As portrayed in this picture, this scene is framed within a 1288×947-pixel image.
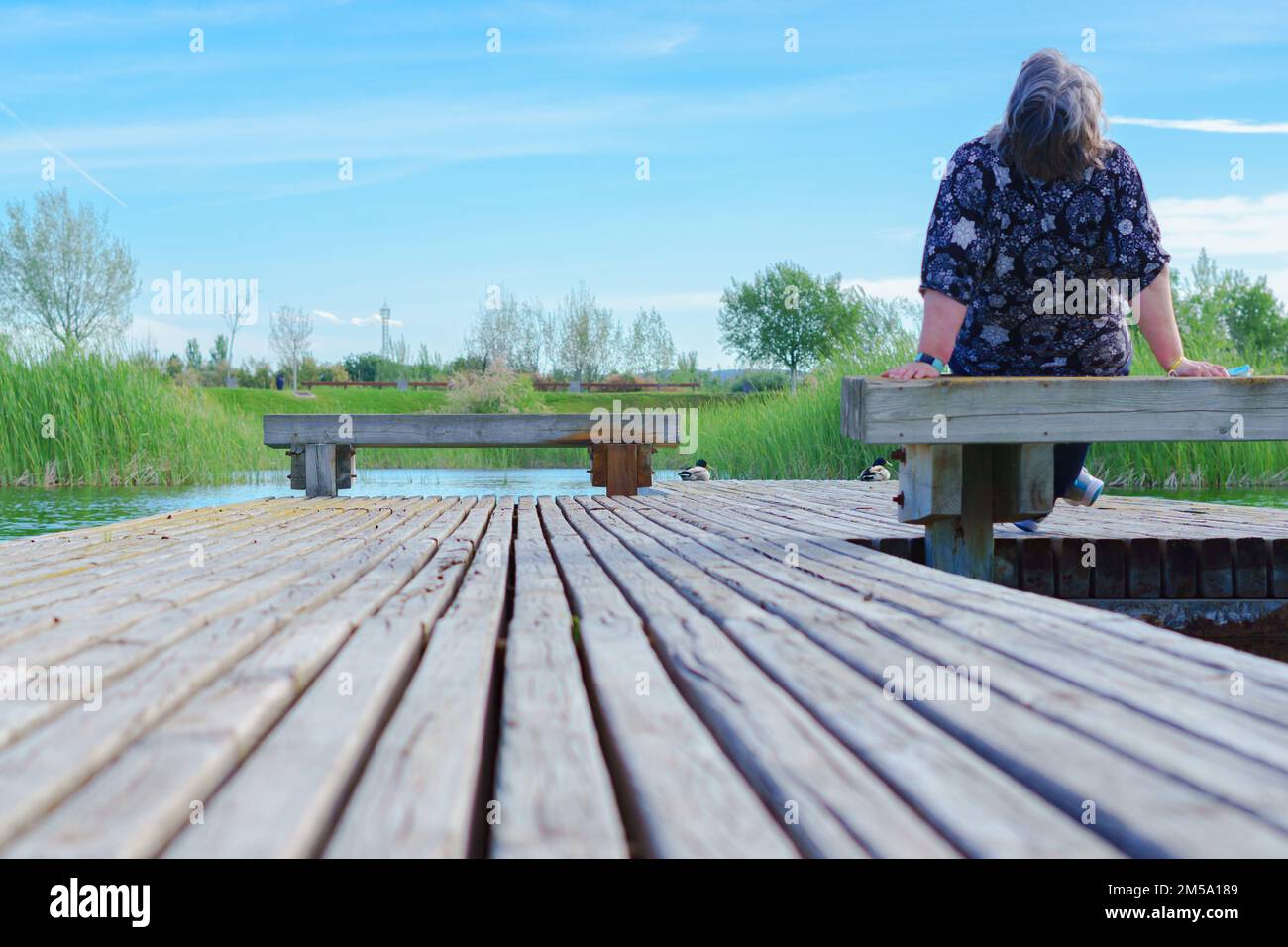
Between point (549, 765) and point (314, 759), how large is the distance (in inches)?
11.7

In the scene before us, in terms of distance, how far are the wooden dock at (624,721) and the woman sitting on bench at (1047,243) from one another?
133 centimetres

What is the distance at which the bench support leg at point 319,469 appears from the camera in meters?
8.30

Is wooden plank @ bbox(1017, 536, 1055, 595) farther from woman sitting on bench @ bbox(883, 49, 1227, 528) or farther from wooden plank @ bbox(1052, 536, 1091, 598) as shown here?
woman sitting on bench @ bbox(883, 49, 1227, 528)

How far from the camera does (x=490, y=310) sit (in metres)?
47.0

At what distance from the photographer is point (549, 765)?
4.46 feet

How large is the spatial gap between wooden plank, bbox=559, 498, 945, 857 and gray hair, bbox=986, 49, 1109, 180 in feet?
7.34

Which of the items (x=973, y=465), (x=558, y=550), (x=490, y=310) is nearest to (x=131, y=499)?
(x=558, y=550)

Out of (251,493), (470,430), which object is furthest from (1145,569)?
(251,493)

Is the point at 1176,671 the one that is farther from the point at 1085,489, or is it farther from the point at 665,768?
the point at 1085,489

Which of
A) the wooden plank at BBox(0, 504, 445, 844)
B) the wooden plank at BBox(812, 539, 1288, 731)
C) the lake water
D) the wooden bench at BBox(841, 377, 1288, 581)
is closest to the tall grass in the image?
the lake water

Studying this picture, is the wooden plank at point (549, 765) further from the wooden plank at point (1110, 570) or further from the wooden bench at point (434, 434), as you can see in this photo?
the wooden bench at point (434, 434)

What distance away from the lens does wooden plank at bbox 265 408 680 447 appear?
26.6ft
